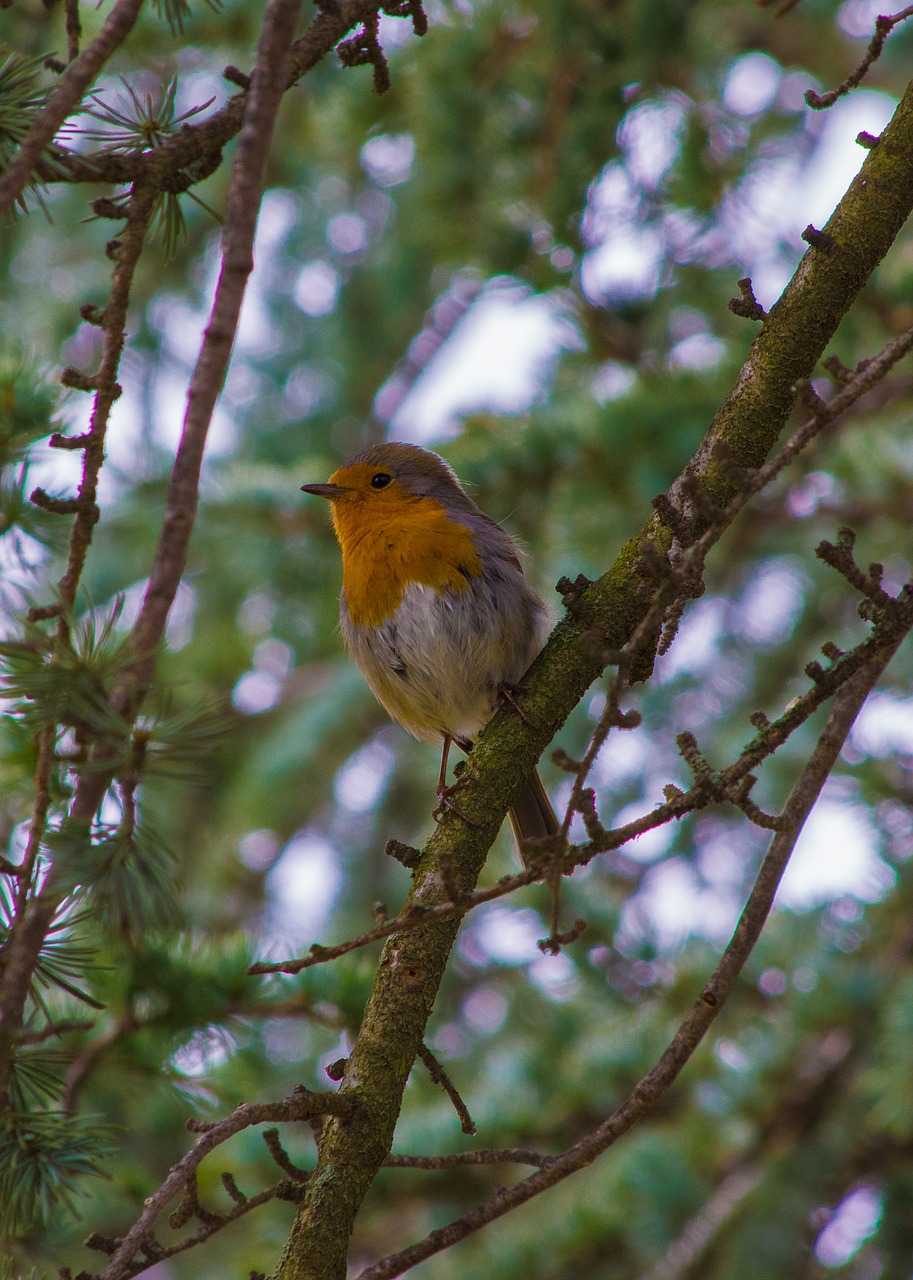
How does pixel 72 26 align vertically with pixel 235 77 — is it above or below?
above

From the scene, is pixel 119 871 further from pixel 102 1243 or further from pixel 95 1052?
pixel 95 1052

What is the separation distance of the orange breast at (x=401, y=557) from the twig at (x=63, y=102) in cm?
174

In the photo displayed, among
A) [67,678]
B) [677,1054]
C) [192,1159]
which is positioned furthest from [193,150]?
[677,1054]

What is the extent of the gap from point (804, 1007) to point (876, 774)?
2.20 feet

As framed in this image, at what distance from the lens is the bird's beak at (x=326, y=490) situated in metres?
3.55

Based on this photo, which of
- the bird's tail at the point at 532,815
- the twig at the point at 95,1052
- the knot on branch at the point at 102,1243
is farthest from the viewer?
the bird's tail at the point at 532,815

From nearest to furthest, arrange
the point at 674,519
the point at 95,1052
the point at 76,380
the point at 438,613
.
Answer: the point at 76,380, the point at 674,519, the point at 95,1052, the point at 438,613

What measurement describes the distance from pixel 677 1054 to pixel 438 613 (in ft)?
5.12

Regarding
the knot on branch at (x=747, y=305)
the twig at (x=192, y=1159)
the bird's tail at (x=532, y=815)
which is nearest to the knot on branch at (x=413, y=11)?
the knot on branch at (x=747, y=305)

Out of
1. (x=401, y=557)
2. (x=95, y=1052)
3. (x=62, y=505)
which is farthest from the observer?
(x=401, y=557)

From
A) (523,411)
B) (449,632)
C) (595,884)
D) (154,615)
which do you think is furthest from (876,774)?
(154,615)

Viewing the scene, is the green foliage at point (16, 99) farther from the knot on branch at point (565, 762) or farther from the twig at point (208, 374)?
the knot on branch at point (565, 762)

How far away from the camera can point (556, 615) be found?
3738mm

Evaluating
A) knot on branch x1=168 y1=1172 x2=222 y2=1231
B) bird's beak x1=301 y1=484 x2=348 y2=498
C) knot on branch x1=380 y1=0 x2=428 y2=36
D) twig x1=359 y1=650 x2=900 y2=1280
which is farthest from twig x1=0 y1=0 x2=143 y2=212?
bird's beak x1=301 y1=484 x2=348 y2=498
